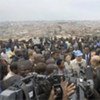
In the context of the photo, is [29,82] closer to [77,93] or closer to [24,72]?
[77,93]

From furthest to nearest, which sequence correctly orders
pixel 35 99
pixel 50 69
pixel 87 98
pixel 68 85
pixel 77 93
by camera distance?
pixel 50 69 → pixel 87 98 → pixel 77 93 → pixel 68 85 → pixel 35 99

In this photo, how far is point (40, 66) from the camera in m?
7.28

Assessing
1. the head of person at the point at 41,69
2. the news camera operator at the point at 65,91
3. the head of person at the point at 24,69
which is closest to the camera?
the news camera operator at the point at 65,91

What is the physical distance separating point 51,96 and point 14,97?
705 millimetres

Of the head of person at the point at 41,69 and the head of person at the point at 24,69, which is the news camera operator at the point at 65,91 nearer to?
the head of person at the point at 41,69

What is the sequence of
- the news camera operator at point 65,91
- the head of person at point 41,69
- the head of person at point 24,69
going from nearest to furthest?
the news camera operator at point 65,91, the head of person at point 41,69, the head of person at point 24,69

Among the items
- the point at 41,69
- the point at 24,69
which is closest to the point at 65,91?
the point at 41,69

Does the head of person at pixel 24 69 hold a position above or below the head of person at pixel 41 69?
below

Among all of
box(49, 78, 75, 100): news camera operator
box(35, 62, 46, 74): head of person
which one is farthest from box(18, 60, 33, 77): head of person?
box(49, 78, 75, 100): news camera operator

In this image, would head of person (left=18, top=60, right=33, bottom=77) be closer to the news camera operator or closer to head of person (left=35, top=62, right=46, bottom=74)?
head of person (left=35, top=62, right=46, bottom=74)

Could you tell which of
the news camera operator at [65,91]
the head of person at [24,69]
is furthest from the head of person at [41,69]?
the news camera operator at [65,91]

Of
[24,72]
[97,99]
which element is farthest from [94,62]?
[97,99]

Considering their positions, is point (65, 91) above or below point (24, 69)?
above

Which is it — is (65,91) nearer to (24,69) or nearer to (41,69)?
(41,69)
